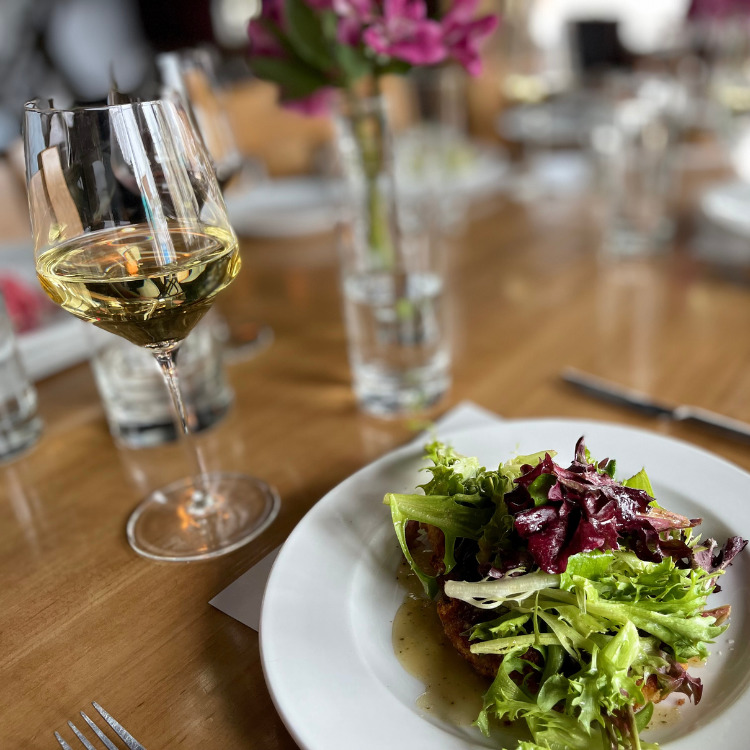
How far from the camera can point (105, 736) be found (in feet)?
1.78

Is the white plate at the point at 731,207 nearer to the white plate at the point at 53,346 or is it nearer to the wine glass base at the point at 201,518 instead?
the wine glass base at the point at 201,518

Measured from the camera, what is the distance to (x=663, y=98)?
1411 millimetres

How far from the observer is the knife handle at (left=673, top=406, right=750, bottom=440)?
33.2 inches

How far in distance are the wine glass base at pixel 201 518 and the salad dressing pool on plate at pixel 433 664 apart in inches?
8.4

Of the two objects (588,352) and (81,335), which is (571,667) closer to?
(588,352)

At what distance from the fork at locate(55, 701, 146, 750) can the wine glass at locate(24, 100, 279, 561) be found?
12.5 inches

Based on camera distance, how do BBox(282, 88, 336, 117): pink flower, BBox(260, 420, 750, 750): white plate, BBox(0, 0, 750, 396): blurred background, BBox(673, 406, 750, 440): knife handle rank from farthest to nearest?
BBox(0, 0, 750, 396): blurred background, BBox(282, 88, 336, 117): pink flower, BBox(673, 406, 750, 440): knife handle, BBox(260, 420, 750, 750): white plate

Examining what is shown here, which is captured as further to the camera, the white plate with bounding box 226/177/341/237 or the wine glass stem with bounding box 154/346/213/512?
the white plate with bounding box 226/177/341/237

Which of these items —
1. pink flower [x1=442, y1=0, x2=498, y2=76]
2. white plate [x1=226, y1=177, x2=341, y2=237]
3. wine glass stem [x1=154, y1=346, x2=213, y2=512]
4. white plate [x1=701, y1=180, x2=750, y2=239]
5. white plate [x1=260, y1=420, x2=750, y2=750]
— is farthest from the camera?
white plate [x1=226, y1=177, x2=341, y2=237]

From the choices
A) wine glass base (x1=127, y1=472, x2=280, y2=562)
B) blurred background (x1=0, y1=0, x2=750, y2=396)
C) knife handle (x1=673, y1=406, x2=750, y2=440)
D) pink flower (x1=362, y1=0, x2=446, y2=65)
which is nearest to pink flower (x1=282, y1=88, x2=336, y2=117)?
blurred background (x1=0, y1=0, x2=750, y2=396)

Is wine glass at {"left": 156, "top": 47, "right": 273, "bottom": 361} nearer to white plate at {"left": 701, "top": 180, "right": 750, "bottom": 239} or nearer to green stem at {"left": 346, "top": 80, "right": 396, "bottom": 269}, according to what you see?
green stem at {"left": 346, "top": 80, "right": 396, "bottom": 269}

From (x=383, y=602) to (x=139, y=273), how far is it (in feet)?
1.11

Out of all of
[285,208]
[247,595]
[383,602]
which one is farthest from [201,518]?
[285,208]

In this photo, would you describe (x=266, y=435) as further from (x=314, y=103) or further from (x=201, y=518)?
(x=314, y=103)
